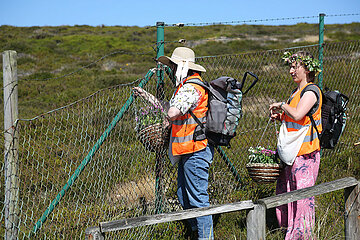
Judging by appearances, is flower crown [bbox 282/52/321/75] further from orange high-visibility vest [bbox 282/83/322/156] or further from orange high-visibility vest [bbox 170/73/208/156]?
orange high-visibility vest [bbox 170/73/208/156]

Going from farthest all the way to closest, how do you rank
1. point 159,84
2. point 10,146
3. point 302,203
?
point 159,84, point 302,203, point 10,146

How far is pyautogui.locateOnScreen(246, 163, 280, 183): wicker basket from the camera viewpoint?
386 cm

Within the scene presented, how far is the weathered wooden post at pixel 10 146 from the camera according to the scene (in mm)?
2848

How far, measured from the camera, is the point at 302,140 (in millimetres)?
3592

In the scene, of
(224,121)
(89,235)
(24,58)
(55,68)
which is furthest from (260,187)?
(24,58)

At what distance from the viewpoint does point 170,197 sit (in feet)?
15.5

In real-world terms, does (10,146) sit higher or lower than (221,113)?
lower

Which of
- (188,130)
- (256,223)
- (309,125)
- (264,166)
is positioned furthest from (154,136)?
(309,125)

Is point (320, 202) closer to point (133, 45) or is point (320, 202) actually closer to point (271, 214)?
point (271, 214)

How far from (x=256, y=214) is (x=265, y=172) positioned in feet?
4.06

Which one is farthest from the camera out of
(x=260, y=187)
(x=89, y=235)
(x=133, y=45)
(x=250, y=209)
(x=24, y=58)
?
(x=133, y=45)

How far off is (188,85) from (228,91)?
1.44 ft

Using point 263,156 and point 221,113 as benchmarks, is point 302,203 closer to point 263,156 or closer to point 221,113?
point 263,156

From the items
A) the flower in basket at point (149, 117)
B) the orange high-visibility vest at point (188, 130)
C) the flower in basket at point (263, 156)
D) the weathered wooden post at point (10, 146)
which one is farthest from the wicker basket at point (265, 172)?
the weathered wooden post at point (10, 146)
